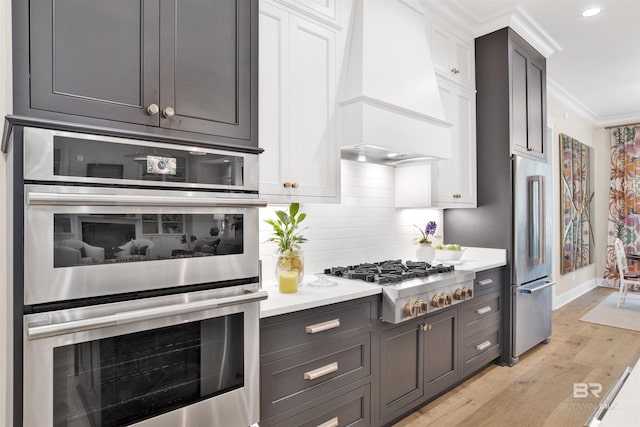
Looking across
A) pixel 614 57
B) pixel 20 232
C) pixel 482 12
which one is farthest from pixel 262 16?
pixel 614 57

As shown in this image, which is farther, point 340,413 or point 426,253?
point 426,253

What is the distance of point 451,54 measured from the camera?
3.20 m

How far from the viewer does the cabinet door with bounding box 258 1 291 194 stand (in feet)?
6.38

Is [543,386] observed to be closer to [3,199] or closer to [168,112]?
[168,112]

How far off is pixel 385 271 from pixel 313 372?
0.98m

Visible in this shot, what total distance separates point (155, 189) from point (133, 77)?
374mm

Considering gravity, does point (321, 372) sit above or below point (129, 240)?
below

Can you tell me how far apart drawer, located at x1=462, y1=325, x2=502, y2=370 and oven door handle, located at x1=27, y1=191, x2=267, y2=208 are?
7.51 ft

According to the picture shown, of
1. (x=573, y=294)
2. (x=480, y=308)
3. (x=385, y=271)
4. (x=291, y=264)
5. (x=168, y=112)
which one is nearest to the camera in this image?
(x=168, y=112)

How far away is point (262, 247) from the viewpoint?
7.50 feet

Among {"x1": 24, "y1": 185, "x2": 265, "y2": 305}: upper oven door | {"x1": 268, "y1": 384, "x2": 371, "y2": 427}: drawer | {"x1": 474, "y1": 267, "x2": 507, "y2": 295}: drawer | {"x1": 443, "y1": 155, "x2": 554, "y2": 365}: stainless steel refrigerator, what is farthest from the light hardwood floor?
{"x1": 24, "y1": 185, "x2": 265, "y2": 305}: upper oven door

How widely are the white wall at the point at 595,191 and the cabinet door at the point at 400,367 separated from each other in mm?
3898

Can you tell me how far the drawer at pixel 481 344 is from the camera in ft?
9.37

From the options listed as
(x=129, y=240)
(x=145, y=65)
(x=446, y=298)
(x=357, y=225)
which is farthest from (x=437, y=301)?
(x=145, y=65)
